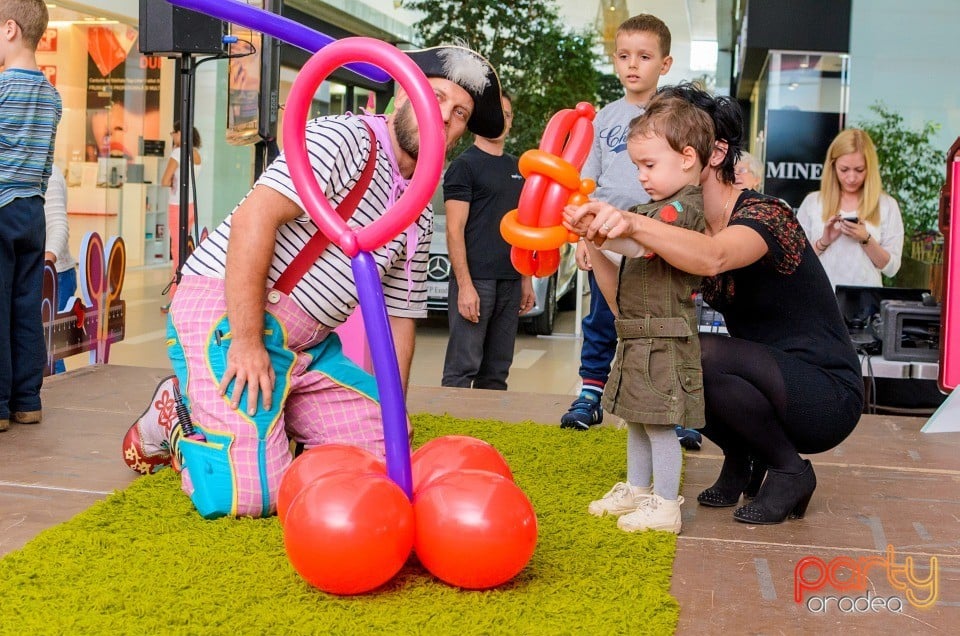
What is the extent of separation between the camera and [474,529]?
6.10 feet

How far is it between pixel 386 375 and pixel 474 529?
35 centimetres

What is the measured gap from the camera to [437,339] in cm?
759

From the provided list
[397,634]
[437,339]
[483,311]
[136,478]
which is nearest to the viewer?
[397,634]

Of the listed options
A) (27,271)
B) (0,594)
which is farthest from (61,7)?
(0,594)

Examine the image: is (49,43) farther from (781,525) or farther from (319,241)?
(781,525)

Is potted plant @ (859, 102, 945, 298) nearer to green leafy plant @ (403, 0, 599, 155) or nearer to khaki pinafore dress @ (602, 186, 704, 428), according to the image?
green leafy plant @ (403, 0, 599, 155)

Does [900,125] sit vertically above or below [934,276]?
above

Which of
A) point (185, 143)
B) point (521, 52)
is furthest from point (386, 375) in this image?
point (521, 52)

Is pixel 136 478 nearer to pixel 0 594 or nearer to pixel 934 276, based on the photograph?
pixel 0 594

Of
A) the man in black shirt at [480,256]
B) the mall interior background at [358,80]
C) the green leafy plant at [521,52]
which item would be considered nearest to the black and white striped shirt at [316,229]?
the man in black shirt at [480,256]

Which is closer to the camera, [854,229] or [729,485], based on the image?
[729,485]

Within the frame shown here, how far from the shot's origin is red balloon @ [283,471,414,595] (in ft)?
5.94

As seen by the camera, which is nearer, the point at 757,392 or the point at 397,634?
the point at 397,634

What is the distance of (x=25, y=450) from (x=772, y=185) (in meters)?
6.11
